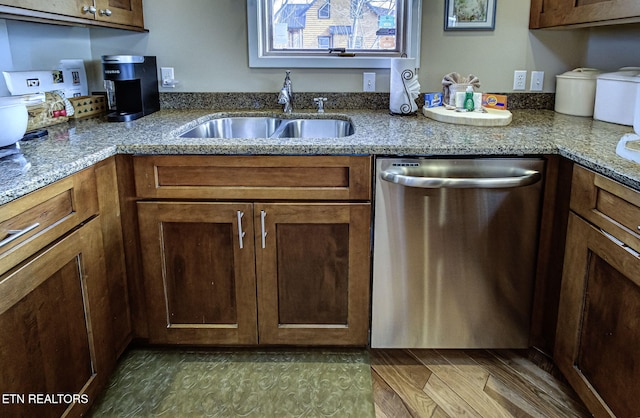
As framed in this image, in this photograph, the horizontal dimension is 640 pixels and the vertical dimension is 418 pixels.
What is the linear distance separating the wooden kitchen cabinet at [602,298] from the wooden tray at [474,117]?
499 millimetres

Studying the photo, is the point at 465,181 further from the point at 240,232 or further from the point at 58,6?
the point at 58,6

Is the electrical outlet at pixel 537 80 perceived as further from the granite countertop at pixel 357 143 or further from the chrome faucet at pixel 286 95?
the chrome faucet at pixel 286 95

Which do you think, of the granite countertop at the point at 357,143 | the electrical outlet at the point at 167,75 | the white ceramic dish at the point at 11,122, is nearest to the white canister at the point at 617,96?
the granite countertop at the point at 357,143

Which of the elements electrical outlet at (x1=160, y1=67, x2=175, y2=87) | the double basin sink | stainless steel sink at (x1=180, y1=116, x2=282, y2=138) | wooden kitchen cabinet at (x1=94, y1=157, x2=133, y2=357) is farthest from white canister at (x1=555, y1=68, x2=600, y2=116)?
wooden kitchen cabinet at (x1=94, y1=157, x2=133, y2=357)

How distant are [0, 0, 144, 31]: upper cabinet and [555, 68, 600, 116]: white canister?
1995 millimetres

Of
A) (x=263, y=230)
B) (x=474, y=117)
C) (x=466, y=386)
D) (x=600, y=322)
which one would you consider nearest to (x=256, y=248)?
(x=263, y=230)

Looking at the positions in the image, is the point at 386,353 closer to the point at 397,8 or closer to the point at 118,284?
the point at 118,284

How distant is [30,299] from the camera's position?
1.32 metres

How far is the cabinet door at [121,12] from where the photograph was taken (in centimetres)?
202

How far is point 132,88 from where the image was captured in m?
2.34

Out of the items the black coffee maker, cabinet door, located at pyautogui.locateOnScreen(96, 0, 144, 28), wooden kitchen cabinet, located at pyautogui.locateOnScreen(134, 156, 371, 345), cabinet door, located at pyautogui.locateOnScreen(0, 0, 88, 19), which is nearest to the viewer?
cabinet door, located at pyautogui.locateOnScreen(0, 0, 88, 19)

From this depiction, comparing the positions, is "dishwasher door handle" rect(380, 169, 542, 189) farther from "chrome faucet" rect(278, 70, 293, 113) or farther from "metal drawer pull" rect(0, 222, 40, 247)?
"metal drawer pull" rect(0, 222, 40, 247)

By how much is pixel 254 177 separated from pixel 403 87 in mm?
916

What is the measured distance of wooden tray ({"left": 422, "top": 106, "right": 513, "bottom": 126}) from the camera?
2.08 metres
